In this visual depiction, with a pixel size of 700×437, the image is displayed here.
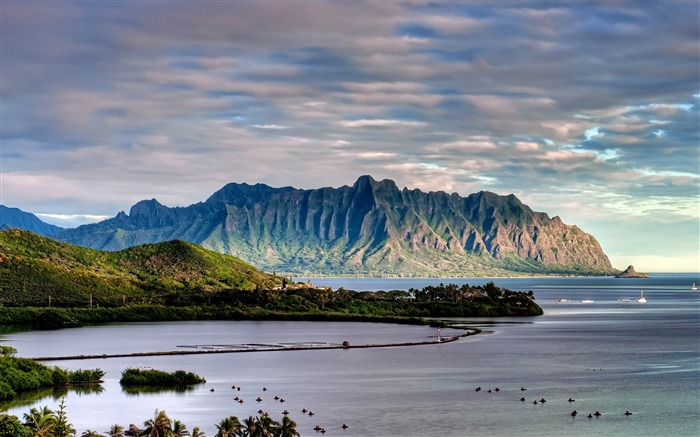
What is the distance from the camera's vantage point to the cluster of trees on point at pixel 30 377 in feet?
313

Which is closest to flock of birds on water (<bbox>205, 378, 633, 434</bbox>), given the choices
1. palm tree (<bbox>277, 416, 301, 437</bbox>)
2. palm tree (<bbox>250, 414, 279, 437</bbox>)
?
palm tree (<bbox>277, 416, 301, 437</bbox>)

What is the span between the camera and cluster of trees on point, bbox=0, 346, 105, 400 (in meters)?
95.4

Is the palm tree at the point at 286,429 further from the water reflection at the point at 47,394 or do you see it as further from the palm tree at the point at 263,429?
the water reflection at the point at 47,394

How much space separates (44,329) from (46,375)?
315 ft

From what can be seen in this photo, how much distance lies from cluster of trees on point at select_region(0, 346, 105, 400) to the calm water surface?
110 inches

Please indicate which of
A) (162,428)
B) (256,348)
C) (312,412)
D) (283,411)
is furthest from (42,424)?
(256,348)

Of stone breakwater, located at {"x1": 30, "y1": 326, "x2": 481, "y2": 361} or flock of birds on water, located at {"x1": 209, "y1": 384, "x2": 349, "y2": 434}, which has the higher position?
stone breakwater, located at {"x1": 30, "y1": 326, "x2": 481, "y2": 361}

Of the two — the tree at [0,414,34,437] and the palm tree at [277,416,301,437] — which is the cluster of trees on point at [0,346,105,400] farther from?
the palm tree at [277,416,301,437]

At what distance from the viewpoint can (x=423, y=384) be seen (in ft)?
346

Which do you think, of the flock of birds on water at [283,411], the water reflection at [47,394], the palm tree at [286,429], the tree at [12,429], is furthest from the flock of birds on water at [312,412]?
the tree at [12,429]

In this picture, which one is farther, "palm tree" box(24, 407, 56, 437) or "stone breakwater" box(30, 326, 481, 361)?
"stone breakwater" box(30, 326, 481, 361)

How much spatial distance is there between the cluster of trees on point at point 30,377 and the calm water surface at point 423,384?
2.79 m

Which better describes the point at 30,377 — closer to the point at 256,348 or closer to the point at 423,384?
the point at 423,384

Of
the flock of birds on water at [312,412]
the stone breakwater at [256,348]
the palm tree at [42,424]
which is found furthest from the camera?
the stone breakwater at [256,348]
